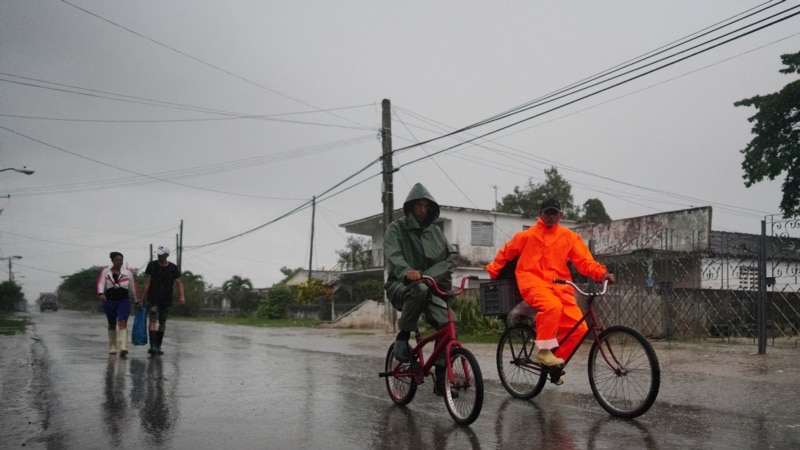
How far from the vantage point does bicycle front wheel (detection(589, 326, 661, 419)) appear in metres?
4.91

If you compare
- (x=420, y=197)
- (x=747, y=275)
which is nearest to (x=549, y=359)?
(x=420, y=197)

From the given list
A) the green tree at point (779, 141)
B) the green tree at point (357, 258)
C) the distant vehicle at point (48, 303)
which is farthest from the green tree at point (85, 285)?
the green tree at point (779, 141)

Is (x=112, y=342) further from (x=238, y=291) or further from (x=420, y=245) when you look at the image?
(x=238, y=291)

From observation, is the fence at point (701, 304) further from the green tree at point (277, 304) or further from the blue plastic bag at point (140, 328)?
the green tree at point (277, 304)

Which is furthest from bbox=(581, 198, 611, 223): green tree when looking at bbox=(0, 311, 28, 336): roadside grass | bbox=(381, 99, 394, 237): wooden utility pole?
bbox=(0, 311, 28, 336): roadside grass

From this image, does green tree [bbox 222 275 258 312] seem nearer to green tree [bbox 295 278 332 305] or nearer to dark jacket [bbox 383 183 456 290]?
green tree [bbox 295 278 332 305]

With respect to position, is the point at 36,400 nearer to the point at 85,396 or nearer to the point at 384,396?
the point at 85,396

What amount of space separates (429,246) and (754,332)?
1180 cm

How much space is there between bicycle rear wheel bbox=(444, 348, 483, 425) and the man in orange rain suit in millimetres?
933

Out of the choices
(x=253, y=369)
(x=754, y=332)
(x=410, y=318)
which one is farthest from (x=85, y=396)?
(x=754, y=332)

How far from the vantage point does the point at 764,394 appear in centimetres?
639

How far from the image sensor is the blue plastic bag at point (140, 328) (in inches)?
424

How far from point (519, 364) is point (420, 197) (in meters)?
1.87

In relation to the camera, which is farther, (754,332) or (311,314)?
(311,314)
